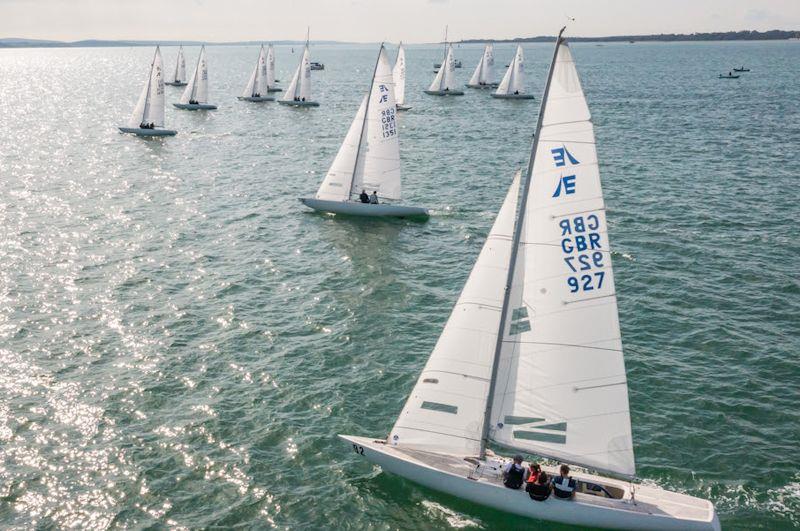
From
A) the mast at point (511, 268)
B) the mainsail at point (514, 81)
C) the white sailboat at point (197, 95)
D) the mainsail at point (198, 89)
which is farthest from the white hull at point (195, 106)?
the mast at point (511, 268)

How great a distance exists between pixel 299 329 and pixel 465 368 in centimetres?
1447

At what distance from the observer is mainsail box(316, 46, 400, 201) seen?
4978 cm

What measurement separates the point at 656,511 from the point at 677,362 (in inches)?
474

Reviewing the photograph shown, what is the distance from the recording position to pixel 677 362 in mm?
30250

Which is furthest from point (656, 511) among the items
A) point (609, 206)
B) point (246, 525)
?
point (609, 206)

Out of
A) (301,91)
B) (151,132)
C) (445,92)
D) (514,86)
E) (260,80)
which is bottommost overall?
(151,132)

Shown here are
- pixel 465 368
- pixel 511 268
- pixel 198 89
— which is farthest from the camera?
pixel 198 89

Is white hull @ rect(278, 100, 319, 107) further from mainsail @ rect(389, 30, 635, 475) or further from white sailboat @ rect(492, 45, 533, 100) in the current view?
mainsail @ rect(389, 30, 635, 475)

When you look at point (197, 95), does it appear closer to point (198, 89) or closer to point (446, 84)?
point (198, 89)

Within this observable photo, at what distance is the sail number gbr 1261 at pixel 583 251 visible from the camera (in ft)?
62.0

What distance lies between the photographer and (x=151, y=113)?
85688 mm

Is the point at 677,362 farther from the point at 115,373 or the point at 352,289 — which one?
the point at 115,373

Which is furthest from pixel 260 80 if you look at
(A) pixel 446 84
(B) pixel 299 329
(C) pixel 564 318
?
(C) pixel 564 318

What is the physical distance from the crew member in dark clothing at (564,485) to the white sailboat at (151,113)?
7467 cm
